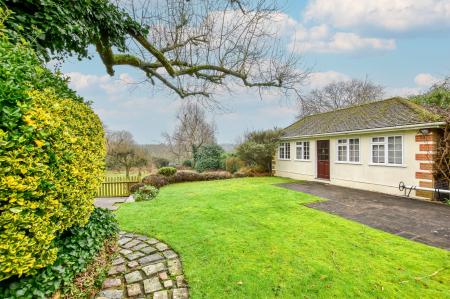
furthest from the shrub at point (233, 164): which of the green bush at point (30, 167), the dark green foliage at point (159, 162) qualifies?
the green bush at point (30, 167)

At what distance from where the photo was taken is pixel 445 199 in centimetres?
801

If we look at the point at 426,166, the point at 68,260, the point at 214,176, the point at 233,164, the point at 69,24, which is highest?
the point at 69,24

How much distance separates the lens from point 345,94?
28.6 m

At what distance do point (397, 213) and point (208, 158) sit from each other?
14.5 m

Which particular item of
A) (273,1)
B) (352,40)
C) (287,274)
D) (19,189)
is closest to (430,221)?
(287,274)

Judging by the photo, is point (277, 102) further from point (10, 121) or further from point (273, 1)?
point (10, 121)

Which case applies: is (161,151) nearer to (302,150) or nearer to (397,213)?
(302,150)

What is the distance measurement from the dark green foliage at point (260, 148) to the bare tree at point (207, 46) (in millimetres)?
8766

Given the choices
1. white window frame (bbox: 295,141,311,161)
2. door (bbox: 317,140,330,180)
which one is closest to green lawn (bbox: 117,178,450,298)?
door (bbox: 317,140,330,180)

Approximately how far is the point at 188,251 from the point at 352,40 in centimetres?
1402

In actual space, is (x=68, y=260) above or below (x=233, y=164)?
below

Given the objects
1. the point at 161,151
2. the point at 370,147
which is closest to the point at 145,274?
the point at 370,147

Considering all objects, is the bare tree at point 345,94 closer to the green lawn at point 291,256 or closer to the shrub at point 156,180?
the shrub at point 156,180

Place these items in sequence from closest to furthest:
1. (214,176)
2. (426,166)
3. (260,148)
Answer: (426,166) → (214,176) → (260,148)
